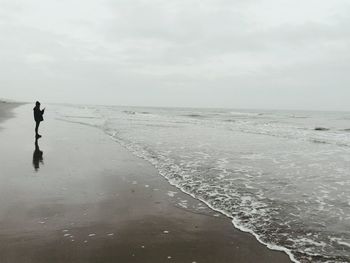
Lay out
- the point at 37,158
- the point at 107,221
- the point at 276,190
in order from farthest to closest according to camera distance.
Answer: the point at 37,158
the point at 276,190
the point at 107,221

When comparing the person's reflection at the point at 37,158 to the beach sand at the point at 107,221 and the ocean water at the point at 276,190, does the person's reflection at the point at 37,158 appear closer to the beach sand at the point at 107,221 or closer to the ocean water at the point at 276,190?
the beach sand at the point at 107,221

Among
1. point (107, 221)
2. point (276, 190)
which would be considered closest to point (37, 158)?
point (107, 221)

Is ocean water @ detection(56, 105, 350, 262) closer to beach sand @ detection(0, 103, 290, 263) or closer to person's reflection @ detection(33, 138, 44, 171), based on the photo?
beach sand @ detection(0, 103, 290, 263)

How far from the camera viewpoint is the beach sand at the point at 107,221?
192 inches

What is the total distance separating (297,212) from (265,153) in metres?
8.75

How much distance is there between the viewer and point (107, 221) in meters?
6.17

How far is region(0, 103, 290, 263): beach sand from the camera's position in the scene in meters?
4.88

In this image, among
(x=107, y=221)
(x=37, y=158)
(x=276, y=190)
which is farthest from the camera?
(x=37, y=158)

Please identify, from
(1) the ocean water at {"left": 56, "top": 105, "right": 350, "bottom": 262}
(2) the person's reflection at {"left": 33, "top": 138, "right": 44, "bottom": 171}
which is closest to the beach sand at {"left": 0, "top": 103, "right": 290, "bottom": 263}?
(2) the person's reflection at {"left": 33, "top": 138, "right": 44, "bottom": 171}

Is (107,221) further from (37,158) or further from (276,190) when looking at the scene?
(37,158)

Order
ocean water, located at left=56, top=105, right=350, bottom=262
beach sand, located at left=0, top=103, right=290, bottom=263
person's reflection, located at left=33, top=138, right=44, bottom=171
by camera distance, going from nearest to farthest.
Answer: beach sand, located at left=0, top=103, right=290, bottom=263 < ocean water, located at left=56, top=105, right=350, bottom=262 < person's reflection, located at left=33, top=138, right=44, bottom=171

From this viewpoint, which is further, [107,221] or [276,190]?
[276,190]

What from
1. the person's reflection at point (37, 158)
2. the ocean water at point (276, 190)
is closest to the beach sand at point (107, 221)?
the person's reflection at point (37, 158)

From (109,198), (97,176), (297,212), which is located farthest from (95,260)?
(97,176)
